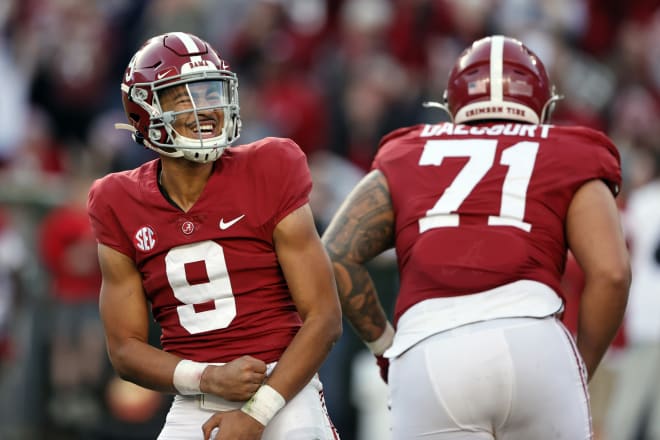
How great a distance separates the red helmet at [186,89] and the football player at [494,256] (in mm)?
784

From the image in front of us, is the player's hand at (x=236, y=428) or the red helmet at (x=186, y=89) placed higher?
the red helmet at (x=186, y=89)

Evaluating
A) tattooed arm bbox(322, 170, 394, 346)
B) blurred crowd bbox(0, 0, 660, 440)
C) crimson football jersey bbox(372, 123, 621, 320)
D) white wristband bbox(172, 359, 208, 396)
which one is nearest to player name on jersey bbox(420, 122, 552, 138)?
crimson football jersey bbox(372, 123, 621, 320)

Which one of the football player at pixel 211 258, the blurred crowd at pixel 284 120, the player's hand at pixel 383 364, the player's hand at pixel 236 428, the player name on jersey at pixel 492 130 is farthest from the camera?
the blurred crowd at pixel 284 120

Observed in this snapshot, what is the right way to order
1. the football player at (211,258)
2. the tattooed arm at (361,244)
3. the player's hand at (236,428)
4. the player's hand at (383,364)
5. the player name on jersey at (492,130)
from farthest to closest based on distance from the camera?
the player's hand at (383,364) < the tattooed arm at (361,244) < the player name on jersey at (492,130) < the football player at (211,258) < the player's hand at (236,428)

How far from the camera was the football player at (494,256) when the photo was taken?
170 inches

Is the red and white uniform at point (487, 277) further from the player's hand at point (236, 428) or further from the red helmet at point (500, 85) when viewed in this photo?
the player's hand at point (236, 428)

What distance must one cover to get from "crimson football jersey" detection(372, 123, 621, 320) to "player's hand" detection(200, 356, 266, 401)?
0.71 m

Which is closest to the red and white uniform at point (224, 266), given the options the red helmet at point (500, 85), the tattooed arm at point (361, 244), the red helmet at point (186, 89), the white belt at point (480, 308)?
the red helmet at point (186, 89)

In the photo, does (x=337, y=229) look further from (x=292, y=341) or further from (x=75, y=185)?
(x=75, y=185)

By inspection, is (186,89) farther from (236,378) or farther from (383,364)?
(383,364)

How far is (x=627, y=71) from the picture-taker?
11.8 meters

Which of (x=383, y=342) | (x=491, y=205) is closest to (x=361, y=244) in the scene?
(x=383, y=342)

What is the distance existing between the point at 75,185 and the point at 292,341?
671 cm

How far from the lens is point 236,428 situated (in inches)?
162
